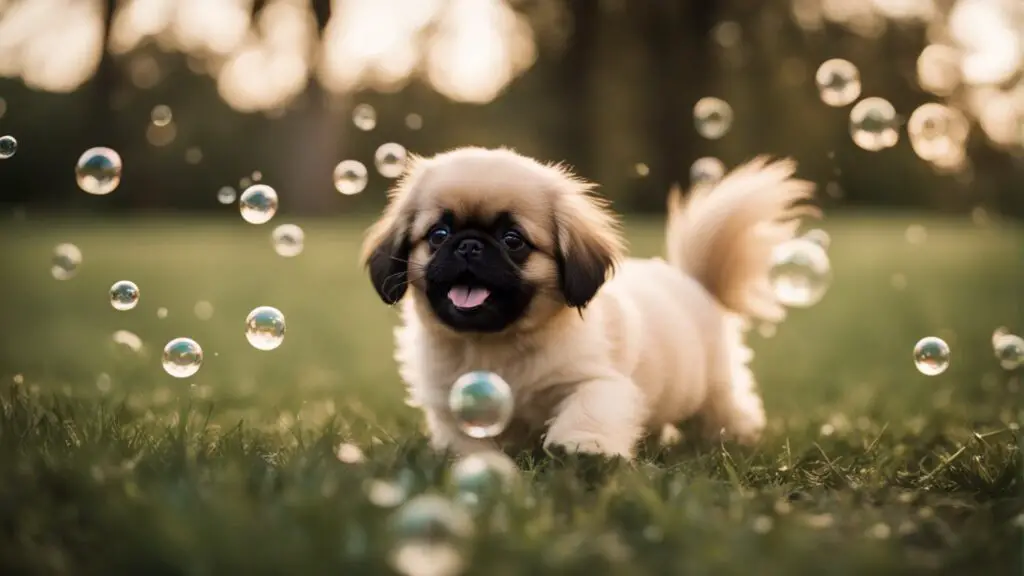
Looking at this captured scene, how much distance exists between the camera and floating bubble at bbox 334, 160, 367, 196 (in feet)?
12.4

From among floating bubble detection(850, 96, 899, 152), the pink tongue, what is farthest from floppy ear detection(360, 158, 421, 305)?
floating bubble detection(850, 96, 899, 152)

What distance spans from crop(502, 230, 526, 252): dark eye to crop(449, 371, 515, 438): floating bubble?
1.72 ft

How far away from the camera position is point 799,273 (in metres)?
3.60

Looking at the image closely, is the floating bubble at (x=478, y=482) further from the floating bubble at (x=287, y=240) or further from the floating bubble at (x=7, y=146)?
the floating bubble at (x=7, y=146)

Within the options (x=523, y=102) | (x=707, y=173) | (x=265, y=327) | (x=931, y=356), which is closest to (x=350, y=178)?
(x=265, y=327)

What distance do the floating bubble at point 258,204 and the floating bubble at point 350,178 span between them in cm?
24

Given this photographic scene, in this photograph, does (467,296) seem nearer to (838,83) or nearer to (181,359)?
(181,359)

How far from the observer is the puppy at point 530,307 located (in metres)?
3.01

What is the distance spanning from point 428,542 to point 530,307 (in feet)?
4.59

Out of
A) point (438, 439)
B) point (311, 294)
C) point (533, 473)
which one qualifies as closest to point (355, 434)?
point (438, 439)

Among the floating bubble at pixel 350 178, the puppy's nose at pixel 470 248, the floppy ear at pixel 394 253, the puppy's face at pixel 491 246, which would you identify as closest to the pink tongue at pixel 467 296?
the puppy's face at pixel 491 246

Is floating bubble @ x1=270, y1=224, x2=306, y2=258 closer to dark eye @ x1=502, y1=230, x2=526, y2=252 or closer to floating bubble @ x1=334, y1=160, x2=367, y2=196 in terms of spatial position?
floating bubble @ x1=334, y1=160, x2=367, y2=196

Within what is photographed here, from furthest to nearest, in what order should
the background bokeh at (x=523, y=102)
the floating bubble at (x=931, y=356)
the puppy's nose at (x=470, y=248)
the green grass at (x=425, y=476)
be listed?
the background bokeh at (x=523, y=102) < the floating bubble at (x=931, y=356) < the puppy's nose at (x=470, y=248) < the green grass at (x=425, y=476)

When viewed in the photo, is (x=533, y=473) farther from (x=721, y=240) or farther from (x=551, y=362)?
(x=721, y=240)
